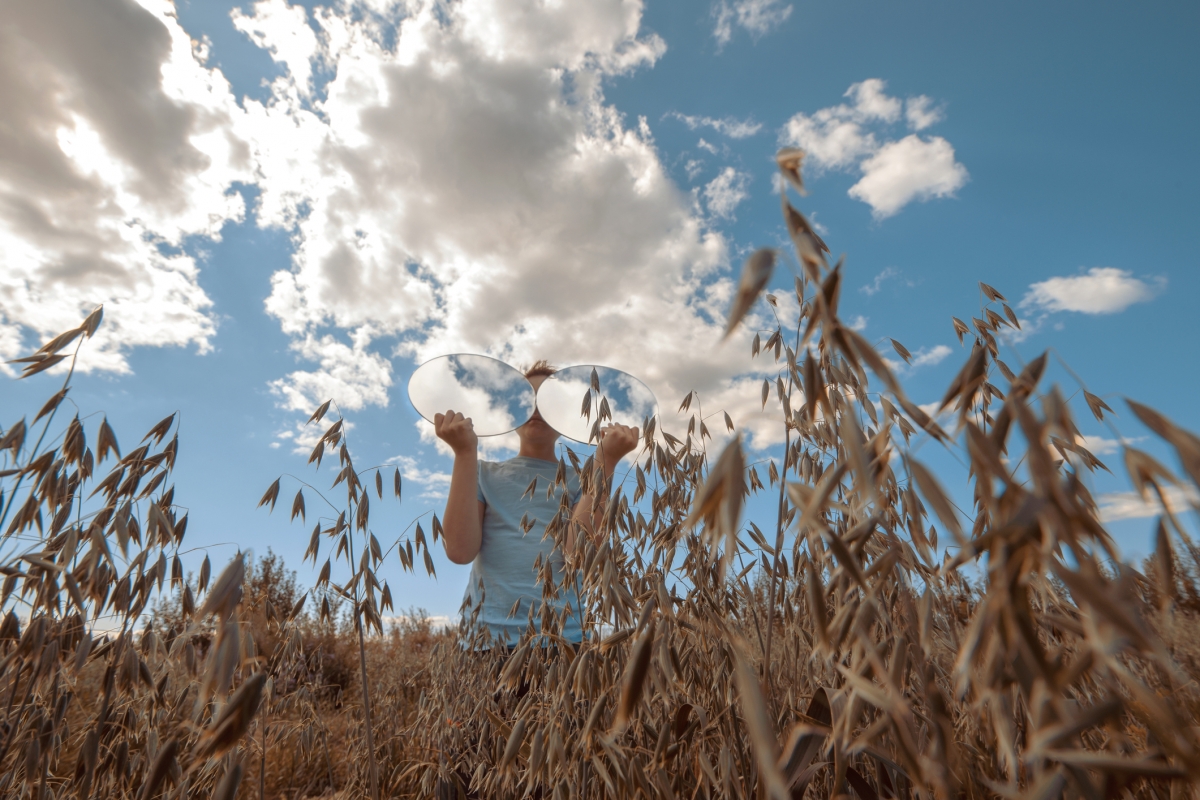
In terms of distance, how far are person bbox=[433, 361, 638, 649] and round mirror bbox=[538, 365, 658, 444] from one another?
0.15m

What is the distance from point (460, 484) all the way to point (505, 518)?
0.43 meters

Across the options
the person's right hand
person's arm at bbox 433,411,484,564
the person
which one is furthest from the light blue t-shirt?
the person's right hand

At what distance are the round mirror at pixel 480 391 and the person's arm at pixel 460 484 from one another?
16.0 inches

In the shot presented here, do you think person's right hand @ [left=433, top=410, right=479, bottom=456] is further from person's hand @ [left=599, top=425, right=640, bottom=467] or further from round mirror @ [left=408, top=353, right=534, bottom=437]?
person's hand @ [left=599, top=425, right=640, bottom=467]

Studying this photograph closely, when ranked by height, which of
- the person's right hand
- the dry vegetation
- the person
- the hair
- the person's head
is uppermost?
the hair

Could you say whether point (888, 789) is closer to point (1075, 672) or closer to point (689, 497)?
point (1075, 672)

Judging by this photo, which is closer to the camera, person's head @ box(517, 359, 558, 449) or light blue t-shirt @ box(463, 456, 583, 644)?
light blue t-shirt @ box(463, 456, 583, 644)

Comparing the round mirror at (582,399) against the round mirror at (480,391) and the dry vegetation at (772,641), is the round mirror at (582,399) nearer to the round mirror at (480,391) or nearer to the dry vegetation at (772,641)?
the round mirror at (480,391)

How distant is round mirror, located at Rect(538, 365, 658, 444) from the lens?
2.80 metres

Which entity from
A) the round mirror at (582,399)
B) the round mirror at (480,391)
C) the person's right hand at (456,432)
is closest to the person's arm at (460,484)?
the person's right hand at (456,432)

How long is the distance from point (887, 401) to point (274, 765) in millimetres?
3557

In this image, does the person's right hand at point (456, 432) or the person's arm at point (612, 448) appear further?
the person's right hand at point (456, 432)

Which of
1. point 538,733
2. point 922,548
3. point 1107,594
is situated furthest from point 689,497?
point 1107,594

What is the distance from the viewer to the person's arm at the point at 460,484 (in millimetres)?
2457
